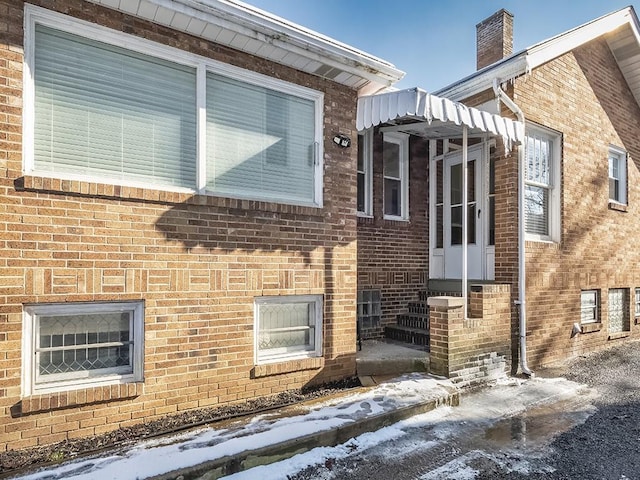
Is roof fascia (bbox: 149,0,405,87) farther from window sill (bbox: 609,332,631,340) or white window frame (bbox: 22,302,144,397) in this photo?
window sill (bbox: 609,332,631,340)

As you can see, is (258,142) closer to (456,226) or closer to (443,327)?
(443,327)

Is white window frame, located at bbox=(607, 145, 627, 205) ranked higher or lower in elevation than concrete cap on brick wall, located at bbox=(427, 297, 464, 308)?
higher

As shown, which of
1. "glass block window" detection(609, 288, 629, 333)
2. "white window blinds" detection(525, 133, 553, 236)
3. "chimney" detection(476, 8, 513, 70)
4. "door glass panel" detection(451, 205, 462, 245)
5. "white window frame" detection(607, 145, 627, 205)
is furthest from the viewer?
"chimney" detection(476, 8, 513, 70)

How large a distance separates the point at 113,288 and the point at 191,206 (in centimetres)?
103

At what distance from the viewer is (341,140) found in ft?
16.9

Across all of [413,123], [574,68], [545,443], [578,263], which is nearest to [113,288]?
[545,443]

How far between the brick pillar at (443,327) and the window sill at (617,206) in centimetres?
499

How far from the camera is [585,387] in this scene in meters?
5.66

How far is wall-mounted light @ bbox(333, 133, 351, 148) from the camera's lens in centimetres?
512

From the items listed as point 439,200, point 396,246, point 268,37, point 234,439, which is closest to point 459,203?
point 439,200

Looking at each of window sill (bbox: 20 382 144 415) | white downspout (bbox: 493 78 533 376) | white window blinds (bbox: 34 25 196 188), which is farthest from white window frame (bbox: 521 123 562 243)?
window sill (bbox: 20 382 144 415)

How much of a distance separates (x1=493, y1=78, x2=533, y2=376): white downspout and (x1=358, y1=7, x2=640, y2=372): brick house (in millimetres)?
15

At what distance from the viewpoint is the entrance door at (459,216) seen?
695cm

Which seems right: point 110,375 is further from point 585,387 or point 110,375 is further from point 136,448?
point 585,387
